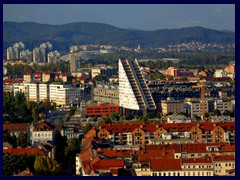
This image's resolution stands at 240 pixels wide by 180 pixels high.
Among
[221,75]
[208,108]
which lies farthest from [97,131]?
[221,75]

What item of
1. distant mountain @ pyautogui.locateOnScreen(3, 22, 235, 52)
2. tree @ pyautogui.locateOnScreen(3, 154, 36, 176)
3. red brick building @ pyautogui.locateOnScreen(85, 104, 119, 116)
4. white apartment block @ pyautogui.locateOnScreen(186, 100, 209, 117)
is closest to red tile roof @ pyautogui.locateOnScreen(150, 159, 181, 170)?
tree @ pyautogui.locateOnScreen(3, 154, 36, 176)

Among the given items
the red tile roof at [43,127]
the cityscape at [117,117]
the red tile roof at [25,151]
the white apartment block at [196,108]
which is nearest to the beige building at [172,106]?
the cityscape at [117,117]

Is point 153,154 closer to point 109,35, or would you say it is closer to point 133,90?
point 133,90

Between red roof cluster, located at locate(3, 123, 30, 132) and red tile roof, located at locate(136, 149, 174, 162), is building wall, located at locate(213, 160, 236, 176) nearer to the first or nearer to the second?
red tile roof, located at locate(136, 149, 174, 162)

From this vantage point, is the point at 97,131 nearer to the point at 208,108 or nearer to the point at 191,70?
the point at 208,108

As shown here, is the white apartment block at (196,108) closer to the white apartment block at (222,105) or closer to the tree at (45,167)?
the white apartment block at (222,105)

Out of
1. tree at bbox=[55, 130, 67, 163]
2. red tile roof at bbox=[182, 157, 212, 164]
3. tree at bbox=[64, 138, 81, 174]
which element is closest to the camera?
red tile roof at bbox=[182, 157, 212, 164]

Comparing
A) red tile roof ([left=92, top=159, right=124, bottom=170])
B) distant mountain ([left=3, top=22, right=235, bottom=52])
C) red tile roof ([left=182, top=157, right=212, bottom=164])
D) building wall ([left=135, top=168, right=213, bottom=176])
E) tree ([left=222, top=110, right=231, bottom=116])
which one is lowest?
building wall ([left=135, top=168, right=213, bottom=176])
